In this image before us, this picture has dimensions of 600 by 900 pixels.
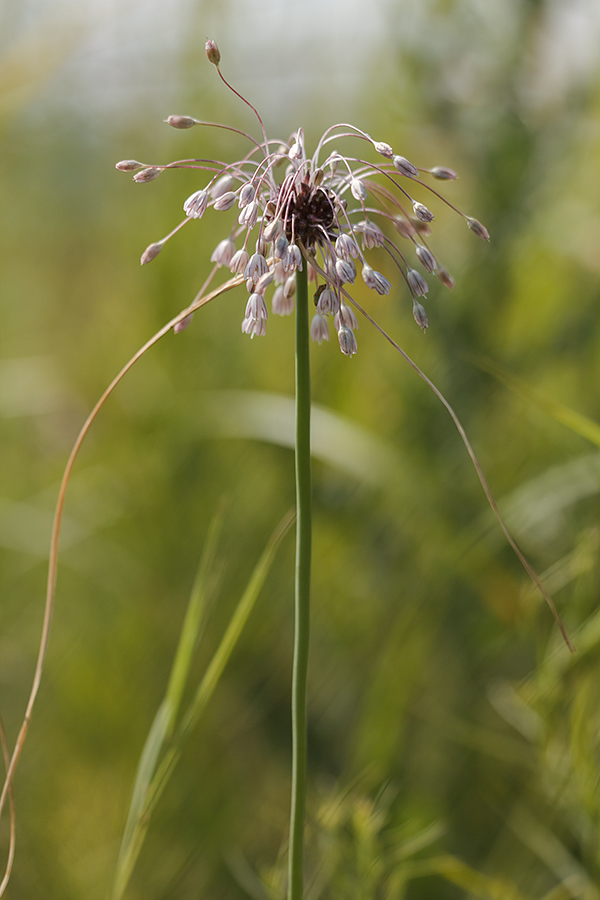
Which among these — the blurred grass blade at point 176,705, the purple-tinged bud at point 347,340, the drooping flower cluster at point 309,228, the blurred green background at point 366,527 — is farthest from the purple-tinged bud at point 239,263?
the blurred green background at point 366,527

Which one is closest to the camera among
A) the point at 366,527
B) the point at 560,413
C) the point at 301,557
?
the point at 301,557

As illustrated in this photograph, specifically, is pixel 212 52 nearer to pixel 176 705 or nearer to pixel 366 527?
pixel 176 705

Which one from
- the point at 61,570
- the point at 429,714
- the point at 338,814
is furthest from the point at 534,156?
the point at 61,570

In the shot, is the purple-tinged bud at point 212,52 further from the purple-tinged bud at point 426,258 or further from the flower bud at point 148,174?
the purple-tinged bud at point 426,258

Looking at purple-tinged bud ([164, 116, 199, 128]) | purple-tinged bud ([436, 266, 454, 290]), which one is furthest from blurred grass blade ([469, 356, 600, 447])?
purple-tinged bud ([164, 116, 199, 128])

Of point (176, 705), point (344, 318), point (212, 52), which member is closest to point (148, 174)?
point (212, 52)
